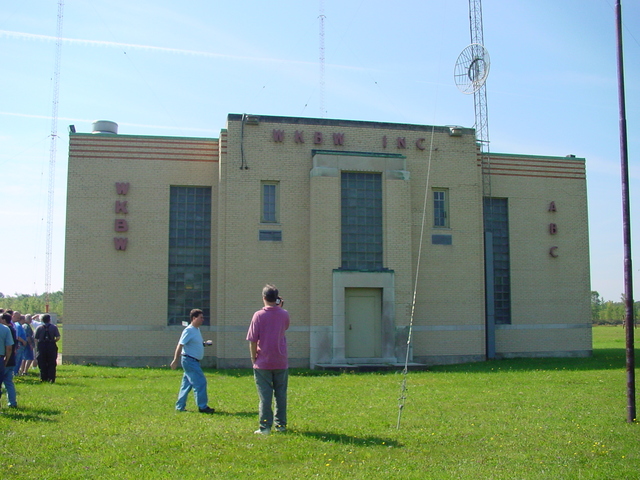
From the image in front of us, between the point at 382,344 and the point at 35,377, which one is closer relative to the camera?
the point at 35,377

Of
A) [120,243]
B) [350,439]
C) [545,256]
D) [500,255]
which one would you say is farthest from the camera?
[545,256]

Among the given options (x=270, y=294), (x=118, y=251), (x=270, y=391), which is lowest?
(x=270, y=391)

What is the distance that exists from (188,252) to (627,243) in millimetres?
15680

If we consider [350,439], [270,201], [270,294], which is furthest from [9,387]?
[270,201]

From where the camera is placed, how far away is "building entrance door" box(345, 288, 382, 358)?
73.0 ft

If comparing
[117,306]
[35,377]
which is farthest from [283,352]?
[117,306]

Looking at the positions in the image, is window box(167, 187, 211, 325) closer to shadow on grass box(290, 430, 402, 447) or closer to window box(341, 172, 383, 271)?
window box(341, 172, 383, 271)

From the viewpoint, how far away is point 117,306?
74.1ft

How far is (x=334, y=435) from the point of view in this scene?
909 centimetres

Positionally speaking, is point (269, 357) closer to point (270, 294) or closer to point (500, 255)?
point (270, 294)

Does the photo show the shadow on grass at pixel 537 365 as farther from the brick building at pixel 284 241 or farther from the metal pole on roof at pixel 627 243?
the metal pole on roof at pixel 627 243

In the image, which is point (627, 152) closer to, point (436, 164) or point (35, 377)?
point (436, 164)

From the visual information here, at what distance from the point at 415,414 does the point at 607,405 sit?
3.70m

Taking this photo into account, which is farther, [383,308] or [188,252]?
[188,252]
